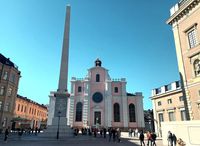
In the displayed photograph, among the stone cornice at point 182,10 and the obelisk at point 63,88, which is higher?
the stone cornice at point 182,10

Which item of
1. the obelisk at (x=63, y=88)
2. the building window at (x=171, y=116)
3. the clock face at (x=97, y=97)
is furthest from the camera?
the clock face at (x=97, y=97)

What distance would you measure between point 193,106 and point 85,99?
3174cm

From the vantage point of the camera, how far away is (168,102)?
92.3ft

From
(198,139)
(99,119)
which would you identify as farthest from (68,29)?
(99,119)

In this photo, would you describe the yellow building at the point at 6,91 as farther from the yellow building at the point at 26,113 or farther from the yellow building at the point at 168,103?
the yellow building at the point at 168,103

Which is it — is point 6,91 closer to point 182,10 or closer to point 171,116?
point 171,116

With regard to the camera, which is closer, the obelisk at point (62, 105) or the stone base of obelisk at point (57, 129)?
the stone base of obelisk at point (57, 129)

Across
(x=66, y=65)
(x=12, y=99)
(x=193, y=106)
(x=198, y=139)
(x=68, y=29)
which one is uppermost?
(x=68, y=29)

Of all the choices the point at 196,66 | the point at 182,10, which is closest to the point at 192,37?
the point at 196,66

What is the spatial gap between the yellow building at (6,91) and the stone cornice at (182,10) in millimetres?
30313

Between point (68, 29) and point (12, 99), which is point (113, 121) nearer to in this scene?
point (12, 99)

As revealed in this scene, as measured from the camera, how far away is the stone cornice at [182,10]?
61.2 feet

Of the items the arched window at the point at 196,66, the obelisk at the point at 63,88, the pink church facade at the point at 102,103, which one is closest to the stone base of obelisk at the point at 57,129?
the obelisk at the point at 63,88

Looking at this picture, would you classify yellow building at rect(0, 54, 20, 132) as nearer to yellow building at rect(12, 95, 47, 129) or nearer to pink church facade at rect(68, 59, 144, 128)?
yellow building at rect(12, 95, 47, 129)
